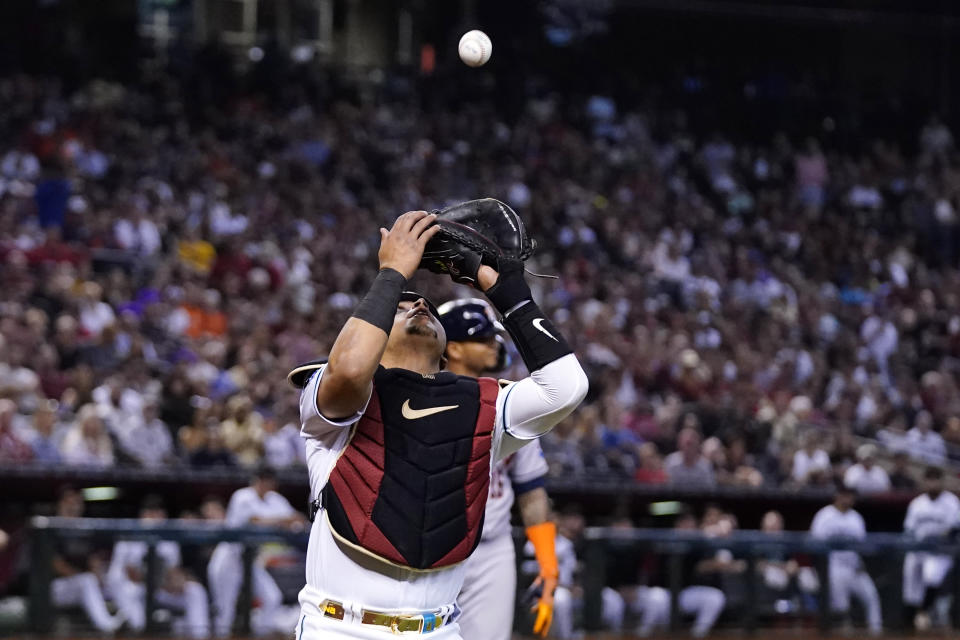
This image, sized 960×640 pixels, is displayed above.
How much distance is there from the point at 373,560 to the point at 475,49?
69.1 inches

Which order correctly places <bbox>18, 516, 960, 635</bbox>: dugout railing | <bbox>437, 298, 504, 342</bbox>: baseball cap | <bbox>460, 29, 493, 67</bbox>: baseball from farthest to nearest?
<bbox>18, 516, 960, 635</bbox>: dugout railing, <bbox>437, 298, 504, 342</bbox>: baseball cap, <bbox>460, 29, 493, 67</bbox>: baseball

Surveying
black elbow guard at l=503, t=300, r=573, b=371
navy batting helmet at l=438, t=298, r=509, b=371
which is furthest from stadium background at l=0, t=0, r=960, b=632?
black elbow guard at l=503, t=300, r=573, b=371

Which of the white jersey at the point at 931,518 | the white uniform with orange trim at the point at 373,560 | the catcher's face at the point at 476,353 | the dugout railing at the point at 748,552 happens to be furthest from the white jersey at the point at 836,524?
the white uniform with orange trim at the point at 373,560

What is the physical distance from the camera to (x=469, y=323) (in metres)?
5.43

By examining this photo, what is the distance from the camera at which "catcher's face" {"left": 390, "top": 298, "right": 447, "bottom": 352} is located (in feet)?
12.2

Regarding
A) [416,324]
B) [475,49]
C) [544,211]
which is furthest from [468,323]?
[544,211]

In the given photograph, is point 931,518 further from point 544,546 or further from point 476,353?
point 476,353

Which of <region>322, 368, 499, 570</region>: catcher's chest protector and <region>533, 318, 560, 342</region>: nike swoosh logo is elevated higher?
<region>533, 318, 560, 342</region>: nike swoosh logo

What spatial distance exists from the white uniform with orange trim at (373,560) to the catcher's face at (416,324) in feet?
0.79

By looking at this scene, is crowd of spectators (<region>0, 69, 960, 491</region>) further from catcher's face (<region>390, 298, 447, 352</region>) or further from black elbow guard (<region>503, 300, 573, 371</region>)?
black elbow guard (<region>503, 300, 573, 371</region>)

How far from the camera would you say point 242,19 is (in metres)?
22.9

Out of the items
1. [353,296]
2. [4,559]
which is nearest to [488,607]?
[4,559]

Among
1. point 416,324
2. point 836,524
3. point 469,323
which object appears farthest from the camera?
point 836,524

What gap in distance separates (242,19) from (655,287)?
9074 millimetres
